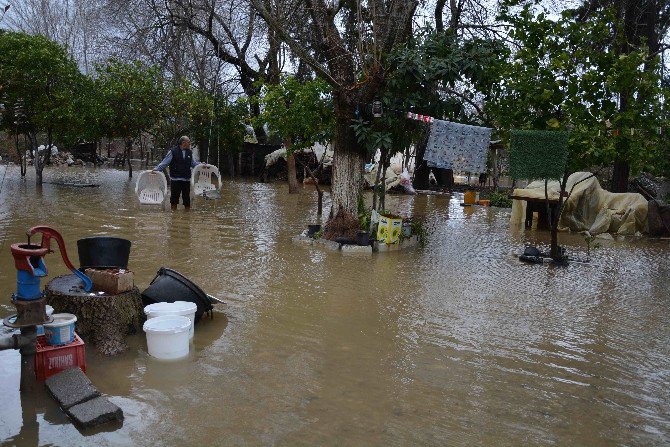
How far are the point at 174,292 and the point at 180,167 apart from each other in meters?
8.43

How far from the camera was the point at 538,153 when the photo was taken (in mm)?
9594

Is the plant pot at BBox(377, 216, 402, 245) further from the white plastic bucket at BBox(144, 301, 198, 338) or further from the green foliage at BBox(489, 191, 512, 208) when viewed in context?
the green foliage at BBox(489, 191, 512, 208)

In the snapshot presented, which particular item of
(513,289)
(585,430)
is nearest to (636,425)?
(585,430)

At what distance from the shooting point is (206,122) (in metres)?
23.1

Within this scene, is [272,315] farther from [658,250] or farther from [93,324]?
[658,250]

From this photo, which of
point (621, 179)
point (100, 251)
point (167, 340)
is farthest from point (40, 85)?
point (621, 179)

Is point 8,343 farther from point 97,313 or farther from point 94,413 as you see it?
point 97,313

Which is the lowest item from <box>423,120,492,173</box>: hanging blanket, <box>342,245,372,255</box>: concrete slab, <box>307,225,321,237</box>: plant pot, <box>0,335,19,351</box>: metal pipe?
<box>342,245,372,255</box>: concrete slab

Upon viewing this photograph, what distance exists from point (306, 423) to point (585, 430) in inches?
75.2

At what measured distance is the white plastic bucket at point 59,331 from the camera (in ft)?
14.4

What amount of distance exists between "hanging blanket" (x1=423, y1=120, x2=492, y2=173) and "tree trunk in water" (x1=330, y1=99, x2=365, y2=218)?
1216 mm

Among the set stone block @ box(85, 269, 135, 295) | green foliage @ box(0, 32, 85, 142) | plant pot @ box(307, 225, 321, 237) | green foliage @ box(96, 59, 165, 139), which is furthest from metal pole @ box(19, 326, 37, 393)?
green foliage @ box(96, 59, 165, 139)

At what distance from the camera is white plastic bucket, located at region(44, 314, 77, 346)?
440cm

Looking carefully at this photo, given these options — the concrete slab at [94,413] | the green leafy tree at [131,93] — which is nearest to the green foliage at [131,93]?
the green leafy tree at [131,93]
